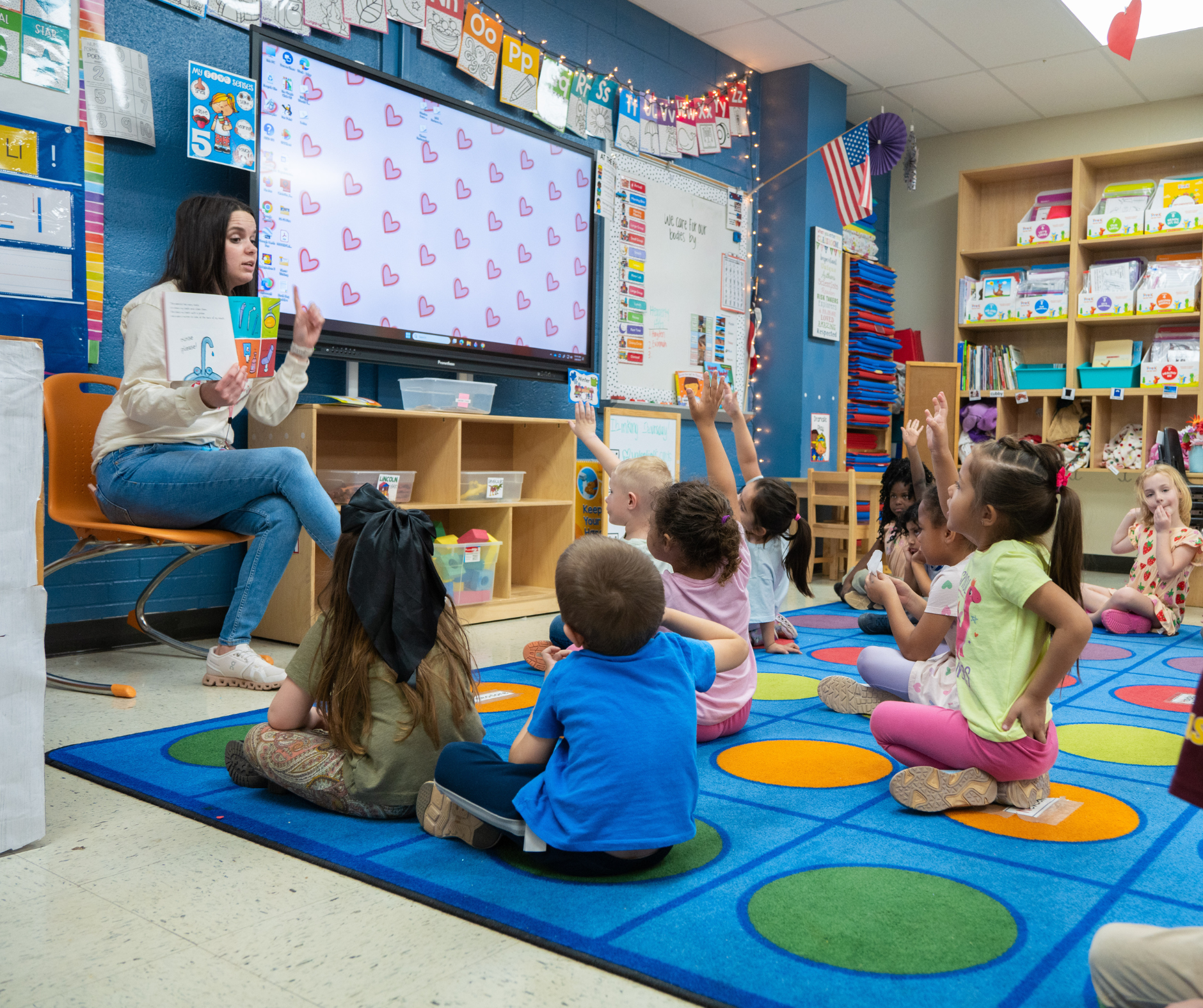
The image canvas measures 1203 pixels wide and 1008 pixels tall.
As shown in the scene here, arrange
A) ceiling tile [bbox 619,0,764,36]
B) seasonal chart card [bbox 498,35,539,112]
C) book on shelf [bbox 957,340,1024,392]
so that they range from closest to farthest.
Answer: seasonal chart card [bbox 498,35,539,112] → ceiling tile [bbox 619,0,764,36] → book on shelf [bbox 957,340,1024,392]

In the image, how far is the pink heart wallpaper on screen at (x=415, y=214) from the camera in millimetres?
3016

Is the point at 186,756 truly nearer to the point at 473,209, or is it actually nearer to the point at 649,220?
the point at 473,209

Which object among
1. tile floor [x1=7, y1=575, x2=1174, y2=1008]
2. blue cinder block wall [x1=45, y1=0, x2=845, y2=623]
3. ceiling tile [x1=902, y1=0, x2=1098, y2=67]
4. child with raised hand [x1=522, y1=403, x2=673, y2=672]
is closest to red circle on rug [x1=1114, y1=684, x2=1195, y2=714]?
child with raised hand [x1=522, y1=403, x2=673, y2=672]

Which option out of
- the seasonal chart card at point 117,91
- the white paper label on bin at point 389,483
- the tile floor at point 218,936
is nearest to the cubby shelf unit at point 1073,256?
the white paper label on bin at point 389,483

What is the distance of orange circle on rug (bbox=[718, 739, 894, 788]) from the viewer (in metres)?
1.83

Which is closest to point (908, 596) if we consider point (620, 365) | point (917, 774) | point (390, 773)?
point (917, 774)

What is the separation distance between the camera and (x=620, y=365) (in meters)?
4.60

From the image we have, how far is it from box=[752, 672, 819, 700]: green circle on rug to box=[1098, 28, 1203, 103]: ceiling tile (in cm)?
393

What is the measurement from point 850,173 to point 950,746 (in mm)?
4104

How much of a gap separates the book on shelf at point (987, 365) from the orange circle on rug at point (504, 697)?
4.24 metres

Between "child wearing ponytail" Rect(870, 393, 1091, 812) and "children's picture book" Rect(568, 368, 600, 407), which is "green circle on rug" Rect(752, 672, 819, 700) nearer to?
"child wearing ponytail" Rect(870, 393, 1091, 812)

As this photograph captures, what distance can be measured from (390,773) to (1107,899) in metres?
1.03

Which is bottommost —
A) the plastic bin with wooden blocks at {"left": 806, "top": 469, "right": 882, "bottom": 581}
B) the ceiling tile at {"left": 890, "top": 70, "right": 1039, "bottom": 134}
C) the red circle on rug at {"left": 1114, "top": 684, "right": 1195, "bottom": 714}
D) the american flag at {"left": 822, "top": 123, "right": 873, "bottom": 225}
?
the red circle on rug at {"left": 1114, "top": 684, "right": 1195, "bottom": 714}

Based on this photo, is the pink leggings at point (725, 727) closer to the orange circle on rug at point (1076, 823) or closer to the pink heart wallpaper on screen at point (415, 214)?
the orange circle on rug at point (1076, 823)
